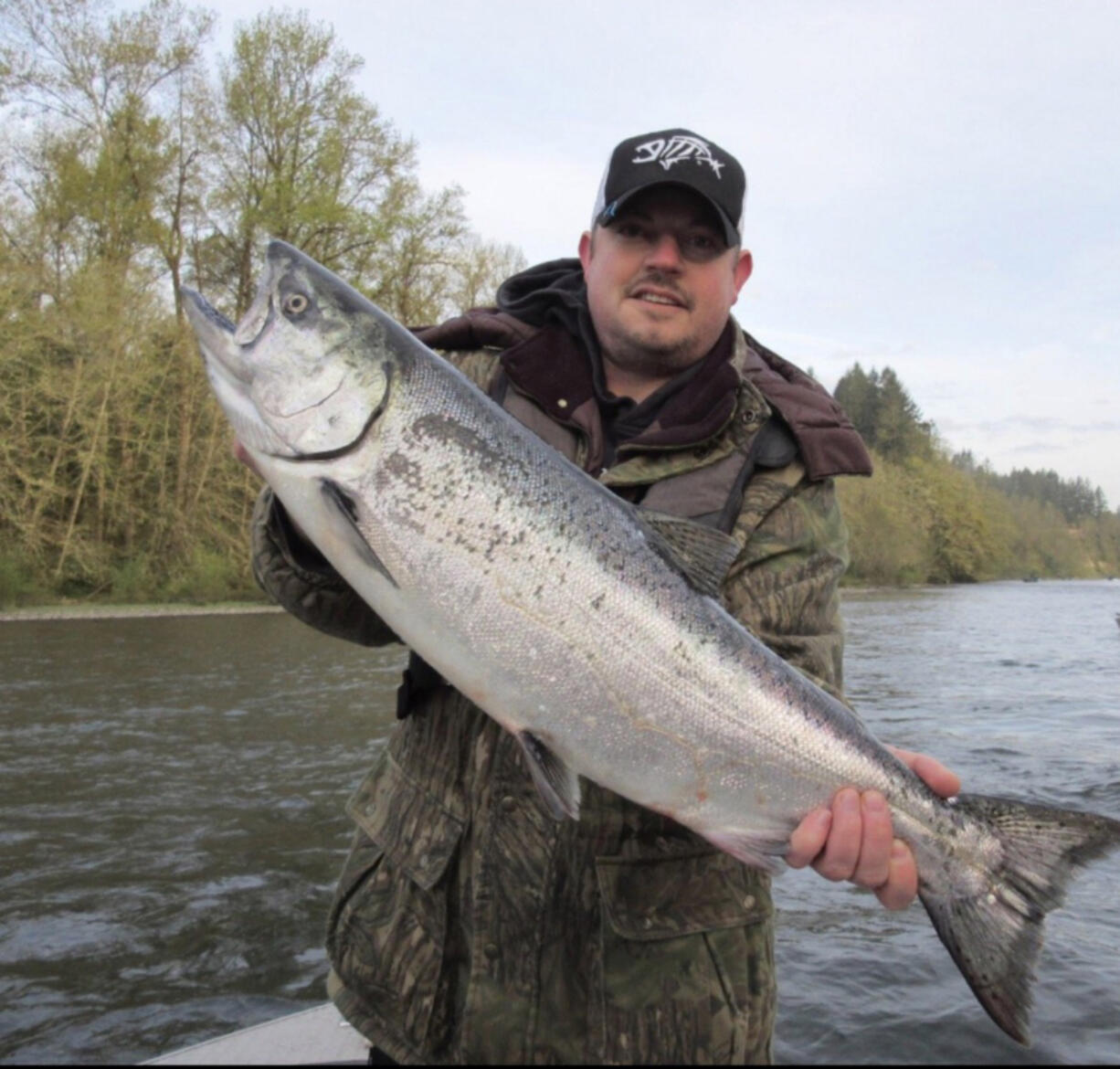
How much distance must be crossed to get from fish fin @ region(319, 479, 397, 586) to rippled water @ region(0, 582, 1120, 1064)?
368 centimetres

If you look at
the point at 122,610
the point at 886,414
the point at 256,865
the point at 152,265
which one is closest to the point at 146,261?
the point at 152,265

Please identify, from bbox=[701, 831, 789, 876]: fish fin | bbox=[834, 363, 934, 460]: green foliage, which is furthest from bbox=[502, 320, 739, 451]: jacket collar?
bbox=[834, 363, 934, 460]: green foliage

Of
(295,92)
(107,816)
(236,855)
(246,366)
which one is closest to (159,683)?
(107,816)

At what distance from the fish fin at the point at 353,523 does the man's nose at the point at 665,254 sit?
1036 mm

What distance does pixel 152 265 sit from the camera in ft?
88.9

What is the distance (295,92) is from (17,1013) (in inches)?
1092

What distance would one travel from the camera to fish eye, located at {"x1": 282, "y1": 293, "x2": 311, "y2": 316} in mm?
2461

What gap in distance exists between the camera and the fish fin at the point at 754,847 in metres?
2.31

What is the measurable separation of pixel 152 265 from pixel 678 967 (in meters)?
28.3

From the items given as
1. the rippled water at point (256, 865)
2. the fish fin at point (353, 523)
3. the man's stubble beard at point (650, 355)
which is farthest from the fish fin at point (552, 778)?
the rippled water at point (256, 865)

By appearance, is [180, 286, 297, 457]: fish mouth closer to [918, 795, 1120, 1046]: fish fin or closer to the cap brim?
the cap brim

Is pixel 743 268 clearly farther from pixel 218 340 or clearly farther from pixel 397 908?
pixel 397 908

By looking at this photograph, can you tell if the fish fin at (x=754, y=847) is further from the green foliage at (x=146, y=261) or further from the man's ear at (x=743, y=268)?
the green foliage at (x=146, y=261)

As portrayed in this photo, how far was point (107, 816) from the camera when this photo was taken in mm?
8266
